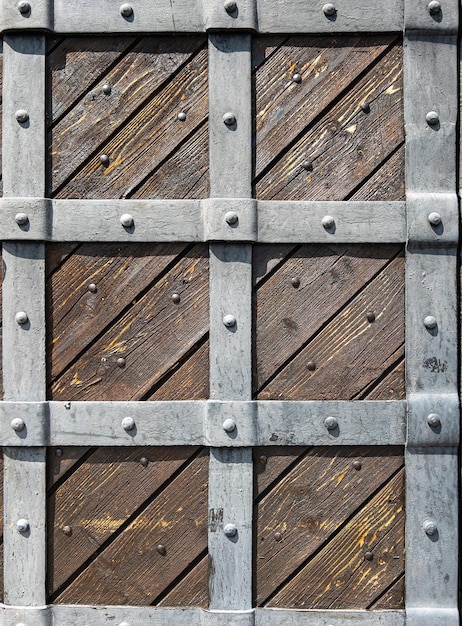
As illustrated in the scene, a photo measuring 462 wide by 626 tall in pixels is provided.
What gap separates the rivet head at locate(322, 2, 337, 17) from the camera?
1464 mm

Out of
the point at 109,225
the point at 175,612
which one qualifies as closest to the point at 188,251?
the point at 109,225

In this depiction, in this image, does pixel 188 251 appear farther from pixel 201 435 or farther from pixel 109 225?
pixel 201 435

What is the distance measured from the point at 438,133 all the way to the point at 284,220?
1.37 feet

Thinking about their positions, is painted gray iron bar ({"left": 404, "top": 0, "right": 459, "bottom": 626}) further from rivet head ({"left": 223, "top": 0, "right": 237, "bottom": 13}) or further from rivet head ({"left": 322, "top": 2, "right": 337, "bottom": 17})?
rivet head ({"left": 223, "top": 0, "right": 237, "bottom": 13})

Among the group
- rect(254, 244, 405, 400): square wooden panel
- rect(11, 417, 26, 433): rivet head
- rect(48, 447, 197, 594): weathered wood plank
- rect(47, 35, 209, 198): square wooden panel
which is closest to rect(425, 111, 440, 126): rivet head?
rect(254, 244, 405, 400): square wooden panel

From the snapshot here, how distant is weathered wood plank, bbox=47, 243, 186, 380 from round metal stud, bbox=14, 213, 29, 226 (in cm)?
8

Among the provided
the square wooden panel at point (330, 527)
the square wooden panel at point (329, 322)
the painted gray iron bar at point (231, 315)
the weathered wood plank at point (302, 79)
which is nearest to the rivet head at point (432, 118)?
the weathered wood plank at point (302, 79)

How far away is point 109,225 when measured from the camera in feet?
4.83

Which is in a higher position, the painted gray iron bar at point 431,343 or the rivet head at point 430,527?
the painted gray iron bar at point 431,343

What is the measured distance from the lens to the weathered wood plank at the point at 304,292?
1492 mm

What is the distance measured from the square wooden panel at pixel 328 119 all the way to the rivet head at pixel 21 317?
63 cm

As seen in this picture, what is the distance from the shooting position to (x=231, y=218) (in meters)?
1.45

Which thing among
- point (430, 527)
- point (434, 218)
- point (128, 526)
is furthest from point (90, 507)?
point (434, 218)

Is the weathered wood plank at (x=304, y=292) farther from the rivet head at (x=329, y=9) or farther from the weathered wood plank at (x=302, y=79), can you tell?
the rivet head at (x=329, y=9)
